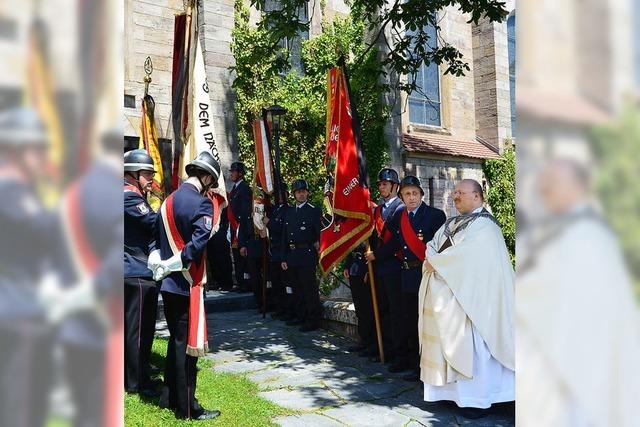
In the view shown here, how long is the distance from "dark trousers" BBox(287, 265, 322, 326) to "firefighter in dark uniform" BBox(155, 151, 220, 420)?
349 cm

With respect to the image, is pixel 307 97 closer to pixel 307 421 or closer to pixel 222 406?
pixel 222 406

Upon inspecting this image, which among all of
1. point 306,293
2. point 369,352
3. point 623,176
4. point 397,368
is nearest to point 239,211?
point 306,293

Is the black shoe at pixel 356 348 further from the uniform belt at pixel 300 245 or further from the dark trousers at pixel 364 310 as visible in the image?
the uniform belt at pixel 300 245

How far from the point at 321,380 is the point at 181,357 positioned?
172cm

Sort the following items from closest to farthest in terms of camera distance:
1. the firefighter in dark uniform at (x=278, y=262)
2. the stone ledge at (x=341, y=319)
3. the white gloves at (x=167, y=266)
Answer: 1. the white gloves at (x=167, y=266)
2. the stone ledge at (x=341, y=319)
3. the firefighter in dark uniform at (x=278, y=262)

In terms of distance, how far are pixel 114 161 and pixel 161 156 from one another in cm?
983

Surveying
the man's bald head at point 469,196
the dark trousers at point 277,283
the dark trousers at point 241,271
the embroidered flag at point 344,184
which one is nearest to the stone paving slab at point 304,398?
the embroidered flag at point 344,184

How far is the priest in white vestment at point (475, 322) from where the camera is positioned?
475cm

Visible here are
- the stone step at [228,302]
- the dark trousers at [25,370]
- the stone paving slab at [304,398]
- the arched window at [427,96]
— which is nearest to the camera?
the dark trousers at [25,370]

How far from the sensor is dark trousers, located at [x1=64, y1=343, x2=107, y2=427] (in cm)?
137

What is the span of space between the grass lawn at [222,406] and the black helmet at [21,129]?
3.66 metres

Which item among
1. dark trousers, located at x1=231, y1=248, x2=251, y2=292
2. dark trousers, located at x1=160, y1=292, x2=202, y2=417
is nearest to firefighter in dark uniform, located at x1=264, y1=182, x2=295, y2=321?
dark trousers, located at x1=231, y1=248, x2=251, y2=292

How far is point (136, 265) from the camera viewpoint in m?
5.44

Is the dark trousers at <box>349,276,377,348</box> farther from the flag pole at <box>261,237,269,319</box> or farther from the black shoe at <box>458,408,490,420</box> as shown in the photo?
the flag pole at <box>261,237,269,319</box>
